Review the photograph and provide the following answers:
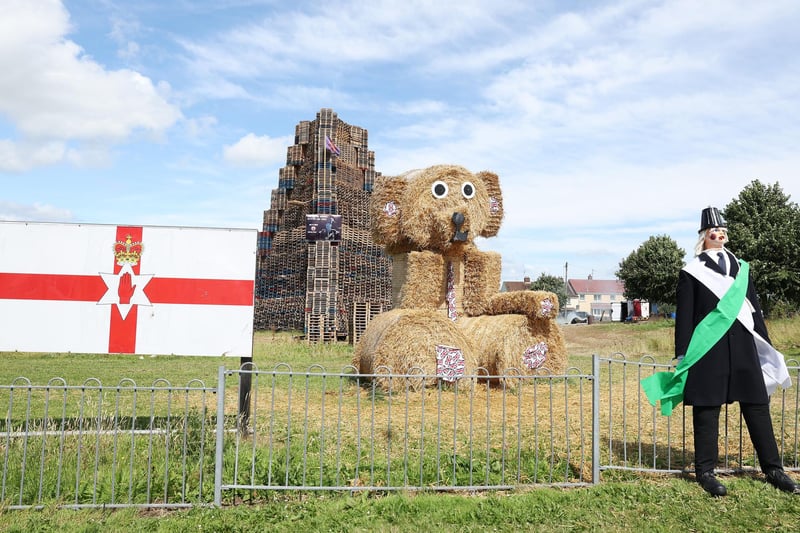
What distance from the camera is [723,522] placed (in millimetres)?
4059

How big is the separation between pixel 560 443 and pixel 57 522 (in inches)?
168

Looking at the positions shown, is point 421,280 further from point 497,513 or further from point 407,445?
point 497,513

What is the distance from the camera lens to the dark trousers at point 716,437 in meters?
4.71

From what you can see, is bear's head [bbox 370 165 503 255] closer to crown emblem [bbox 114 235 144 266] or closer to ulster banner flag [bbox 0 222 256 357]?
ulster banner flag [bbox 0 222 256 357]

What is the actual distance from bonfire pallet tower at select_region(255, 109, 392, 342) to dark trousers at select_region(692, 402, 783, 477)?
60.6 ft

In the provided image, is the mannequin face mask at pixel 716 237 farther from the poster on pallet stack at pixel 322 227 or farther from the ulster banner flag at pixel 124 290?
the poster on pallet stack at pixel 322 227

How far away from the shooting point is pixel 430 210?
8914mm

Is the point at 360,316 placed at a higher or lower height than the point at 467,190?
lower

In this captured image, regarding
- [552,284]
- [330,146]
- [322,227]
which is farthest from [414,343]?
[552,284]

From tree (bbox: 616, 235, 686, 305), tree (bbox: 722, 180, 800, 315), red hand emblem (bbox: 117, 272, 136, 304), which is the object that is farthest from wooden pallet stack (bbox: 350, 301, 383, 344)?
tree (bbox: 616, 235, 686, 305)

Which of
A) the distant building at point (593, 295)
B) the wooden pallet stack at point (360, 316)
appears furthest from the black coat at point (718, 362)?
the distant building at point (593, 295)

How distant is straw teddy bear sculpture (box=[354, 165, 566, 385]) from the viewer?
27.3 ft

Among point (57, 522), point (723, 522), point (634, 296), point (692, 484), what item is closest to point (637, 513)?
point (723, 522)

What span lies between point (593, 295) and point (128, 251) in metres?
91.1
